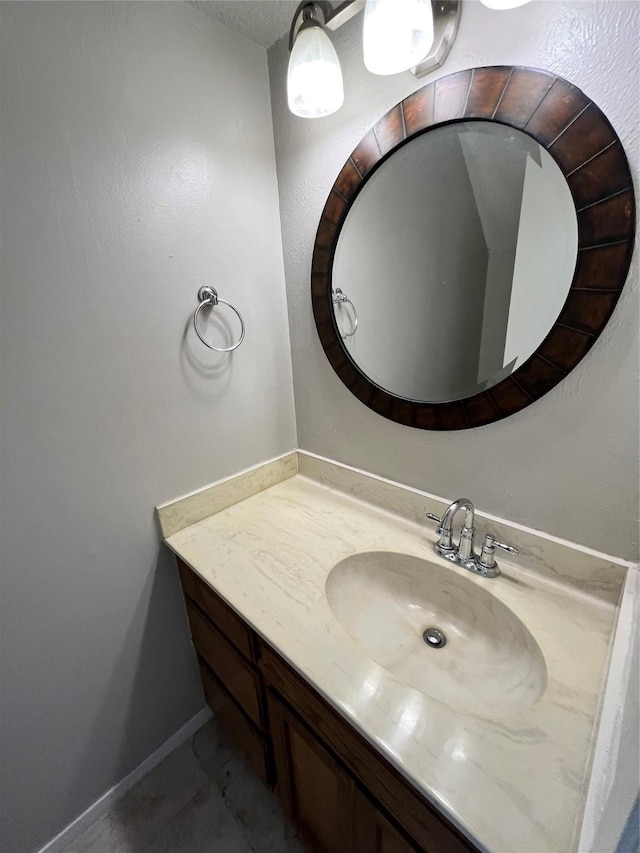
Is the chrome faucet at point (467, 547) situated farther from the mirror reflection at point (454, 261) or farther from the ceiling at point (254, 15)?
the ceiling at point (254, 15)

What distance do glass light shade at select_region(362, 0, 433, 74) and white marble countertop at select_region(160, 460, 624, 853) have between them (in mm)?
993

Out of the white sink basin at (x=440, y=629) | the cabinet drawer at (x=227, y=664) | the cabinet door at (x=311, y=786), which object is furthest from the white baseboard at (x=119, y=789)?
the white sink basin at (x=440, y=629)

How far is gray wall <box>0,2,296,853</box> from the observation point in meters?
Answer: 0.74

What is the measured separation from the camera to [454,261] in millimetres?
856

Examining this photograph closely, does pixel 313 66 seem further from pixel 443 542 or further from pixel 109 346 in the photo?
pixel 443 542

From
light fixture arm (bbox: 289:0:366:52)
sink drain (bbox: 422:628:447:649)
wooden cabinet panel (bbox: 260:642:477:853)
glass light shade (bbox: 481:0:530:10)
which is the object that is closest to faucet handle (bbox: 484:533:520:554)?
sink drain (bbox: 422:628:447:649)

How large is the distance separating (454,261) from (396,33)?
1.43 ft

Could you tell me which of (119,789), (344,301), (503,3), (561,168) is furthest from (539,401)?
(119,789)

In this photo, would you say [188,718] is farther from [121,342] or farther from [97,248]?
[97,248]

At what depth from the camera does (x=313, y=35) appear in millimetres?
754

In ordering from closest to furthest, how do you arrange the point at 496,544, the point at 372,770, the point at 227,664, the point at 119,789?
the point at 372,770
the point at 496,544
the point at 227,664
the point at 119,789

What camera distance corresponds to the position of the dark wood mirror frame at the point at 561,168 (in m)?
0.62

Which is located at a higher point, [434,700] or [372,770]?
[434,700]

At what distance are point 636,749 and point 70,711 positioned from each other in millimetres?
1238
